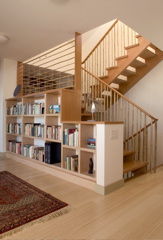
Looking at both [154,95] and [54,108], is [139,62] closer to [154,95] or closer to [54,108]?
[154,95]

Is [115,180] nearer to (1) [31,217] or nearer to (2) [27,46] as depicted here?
(1) [31,217]

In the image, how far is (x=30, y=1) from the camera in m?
2.51

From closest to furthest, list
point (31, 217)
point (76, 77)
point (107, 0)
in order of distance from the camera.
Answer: point (31, 217) → point (107, 0) → point (76, 77)

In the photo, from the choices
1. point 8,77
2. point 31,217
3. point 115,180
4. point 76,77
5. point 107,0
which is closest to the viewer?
point 31,217

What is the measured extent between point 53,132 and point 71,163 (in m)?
0.74

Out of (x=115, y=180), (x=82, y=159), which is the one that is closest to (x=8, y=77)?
(x=82, y=159)

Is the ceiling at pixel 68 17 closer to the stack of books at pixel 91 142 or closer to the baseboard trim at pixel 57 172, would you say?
the stack of books at pixel 91 142

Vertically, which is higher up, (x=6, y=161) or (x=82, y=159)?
(x=82, y=159)

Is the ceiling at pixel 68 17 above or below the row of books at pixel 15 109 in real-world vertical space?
above

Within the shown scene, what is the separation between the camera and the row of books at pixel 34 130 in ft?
12.3

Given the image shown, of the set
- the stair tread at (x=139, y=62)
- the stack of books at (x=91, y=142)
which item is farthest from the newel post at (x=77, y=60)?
the stair tread at (x=139, y=62)

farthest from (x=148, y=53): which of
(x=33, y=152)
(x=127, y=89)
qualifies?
(x=33, y=152)

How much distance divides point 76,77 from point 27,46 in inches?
62.3

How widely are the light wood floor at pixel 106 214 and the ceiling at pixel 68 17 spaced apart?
8.70 ft
